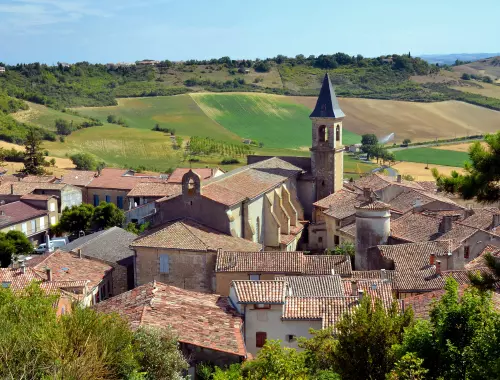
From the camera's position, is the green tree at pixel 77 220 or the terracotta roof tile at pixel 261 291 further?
the green tree at pixel 77 220

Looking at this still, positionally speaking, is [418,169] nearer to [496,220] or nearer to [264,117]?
[264,117]

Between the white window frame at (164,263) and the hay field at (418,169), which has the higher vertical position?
the white window frame at (164,263)

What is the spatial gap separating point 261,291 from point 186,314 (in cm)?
233

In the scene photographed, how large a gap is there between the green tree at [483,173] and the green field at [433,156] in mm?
61781

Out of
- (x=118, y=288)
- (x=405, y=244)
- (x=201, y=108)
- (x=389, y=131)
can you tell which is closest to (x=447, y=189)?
(x=405, y=244)

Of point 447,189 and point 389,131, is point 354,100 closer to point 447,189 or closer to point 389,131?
point 389,131

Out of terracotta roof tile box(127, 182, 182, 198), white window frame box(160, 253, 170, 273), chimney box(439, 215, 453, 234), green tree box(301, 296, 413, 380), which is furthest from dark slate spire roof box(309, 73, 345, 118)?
green tree box(301, 296, 413, 380)

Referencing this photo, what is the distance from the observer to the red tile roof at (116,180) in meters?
56.9

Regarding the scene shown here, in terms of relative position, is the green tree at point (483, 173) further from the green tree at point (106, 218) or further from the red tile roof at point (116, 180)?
the red tile roof at point (116, 180)

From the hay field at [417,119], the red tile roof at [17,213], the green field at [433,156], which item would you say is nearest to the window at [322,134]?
the red tile roof at [17,213]

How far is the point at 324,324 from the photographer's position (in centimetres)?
2055

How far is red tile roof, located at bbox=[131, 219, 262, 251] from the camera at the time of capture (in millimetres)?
28719

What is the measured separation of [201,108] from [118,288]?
270 feet

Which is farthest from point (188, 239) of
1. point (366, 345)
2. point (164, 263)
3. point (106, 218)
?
point (106, 218)
